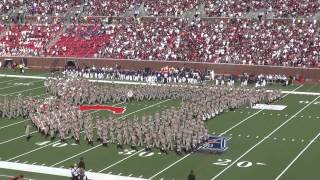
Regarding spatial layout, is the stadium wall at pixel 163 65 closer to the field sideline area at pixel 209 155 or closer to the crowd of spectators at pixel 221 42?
the crowd of spectators at pixel 221 42

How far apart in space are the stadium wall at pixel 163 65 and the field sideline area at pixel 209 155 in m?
10.1

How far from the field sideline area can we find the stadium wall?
1007 cm

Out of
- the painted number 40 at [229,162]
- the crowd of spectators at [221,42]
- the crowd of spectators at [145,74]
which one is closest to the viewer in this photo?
the painted number 40 at [229,162]

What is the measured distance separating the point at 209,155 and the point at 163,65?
1971 centimetres

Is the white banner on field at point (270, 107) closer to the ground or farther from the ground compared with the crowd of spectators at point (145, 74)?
closer to the ground

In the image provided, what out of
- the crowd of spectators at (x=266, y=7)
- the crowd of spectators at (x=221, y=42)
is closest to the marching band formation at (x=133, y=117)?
the crowd of spectators at (x=221, y=42)

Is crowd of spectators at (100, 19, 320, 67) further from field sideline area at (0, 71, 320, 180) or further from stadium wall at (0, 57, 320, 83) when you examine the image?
field sideline area at (0, 71, 320, 180)

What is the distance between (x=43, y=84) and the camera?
32906 mm

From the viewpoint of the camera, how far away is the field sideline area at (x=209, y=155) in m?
16.4

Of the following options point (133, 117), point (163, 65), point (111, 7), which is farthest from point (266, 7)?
point (133, 117)

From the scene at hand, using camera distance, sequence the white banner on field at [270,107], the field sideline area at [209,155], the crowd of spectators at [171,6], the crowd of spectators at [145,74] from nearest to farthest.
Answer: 1. the field sideline area at [209,155]
2. the white banner on field at [270,107]
3. the crowd of spectators at [145,74]
4. the crowd of spectators at [171,6]

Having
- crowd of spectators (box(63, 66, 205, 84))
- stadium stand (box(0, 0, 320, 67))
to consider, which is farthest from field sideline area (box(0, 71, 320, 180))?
stadium stand (box(0, 0, 320, 67))

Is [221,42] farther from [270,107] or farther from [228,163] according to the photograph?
[228,163]

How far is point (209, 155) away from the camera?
1828 cm
